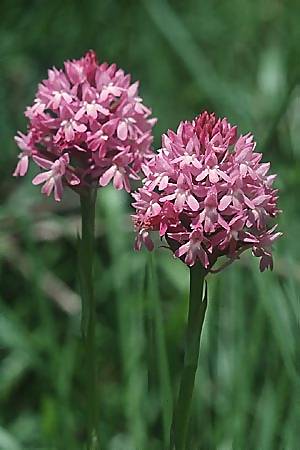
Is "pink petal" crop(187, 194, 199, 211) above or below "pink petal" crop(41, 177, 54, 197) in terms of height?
below

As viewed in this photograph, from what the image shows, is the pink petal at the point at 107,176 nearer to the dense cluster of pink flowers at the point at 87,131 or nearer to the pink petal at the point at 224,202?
the dense cluster of pink flowers at the point at 87,131

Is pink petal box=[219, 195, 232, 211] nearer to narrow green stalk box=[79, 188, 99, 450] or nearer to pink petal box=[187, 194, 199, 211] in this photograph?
pink petal box=[187, 194, 199, 211]

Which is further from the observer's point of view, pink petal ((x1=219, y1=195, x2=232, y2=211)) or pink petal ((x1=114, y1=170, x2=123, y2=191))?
pink petal ((x1=114, y1=170, x2=123, y2=191))

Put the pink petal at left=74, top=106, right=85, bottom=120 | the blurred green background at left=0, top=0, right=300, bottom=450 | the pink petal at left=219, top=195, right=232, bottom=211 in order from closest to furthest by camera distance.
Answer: the pink petal at left=219, top=195, right=232, bottom=211 < the pink petal at left=74, top=106, right=85, bottom=120 < the blurred green background at left=0, top=0, right=300, bottom=450

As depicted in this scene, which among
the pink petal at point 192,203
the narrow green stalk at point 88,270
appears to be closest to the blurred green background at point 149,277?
the narrow green stalk at point 88,270

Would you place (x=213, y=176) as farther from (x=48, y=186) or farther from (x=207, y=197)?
(x=48, y=186)

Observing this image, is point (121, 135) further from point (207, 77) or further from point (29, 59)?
point (29, 59)

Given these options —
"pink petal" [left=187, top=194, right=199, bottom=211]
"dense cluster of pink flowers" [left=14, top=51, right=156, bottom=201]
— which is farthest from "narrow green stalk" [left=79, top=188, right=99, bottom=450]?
"pink petal" [left=187, top=194, right=199, bottom=211]
